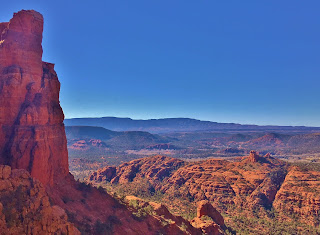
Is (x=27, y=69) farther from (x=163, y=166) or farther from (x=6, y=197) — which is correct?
(x=163, y=166)

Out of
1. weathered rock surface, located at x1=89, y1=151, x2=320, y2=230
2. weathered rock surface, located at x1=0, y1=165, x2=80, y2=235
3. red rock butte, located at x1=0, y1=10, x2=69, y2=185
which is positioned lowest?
weathered rock surface, located at x1=89, y1=151, x2=320, y2=230

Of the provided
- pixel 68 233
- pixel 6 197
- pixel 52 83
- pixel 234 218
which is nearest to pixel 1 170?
pixel 6 197

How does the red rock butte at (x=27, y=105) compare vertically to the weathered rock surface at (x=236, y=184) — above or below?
above

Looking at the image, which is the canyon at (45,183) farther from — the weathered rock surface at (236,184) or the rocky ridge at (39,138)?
the weathered rock surface at (236,184)

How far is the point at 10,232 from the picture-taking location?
11500mm

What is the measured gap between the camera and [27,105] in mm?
21578

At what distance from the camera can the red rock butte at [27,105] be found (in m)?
20.2

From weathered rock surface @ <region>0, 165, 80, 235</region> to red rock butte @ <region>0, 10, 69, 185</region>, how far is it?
456 centimetres

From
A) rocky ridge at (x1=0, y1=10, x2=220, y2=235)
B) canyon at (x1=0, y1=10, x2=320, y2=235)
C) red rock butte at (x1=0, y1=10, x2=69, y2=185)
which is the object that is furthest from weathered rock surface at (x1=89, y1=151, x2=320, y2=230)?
red rock butte at (x1=0, y1=10, x2=69, y2=185)

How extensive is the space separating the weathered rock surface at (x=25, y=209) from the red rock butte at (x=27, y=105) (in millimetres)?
4557

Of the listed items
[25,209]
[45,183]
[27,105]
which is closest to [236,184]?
[45,183]

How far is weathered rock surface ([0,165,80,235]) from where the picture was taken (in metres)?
12.1

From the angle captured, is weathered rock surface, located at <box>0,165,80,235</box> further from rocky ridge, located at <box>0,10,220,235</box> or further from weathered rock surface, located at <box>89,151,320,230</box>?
weathered rock surface, located at <box>89,151,320,230</box>

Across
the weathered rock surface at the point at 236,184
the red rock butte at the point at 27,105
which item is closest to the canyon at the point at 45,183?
the red rock butte at the point at 27,105
